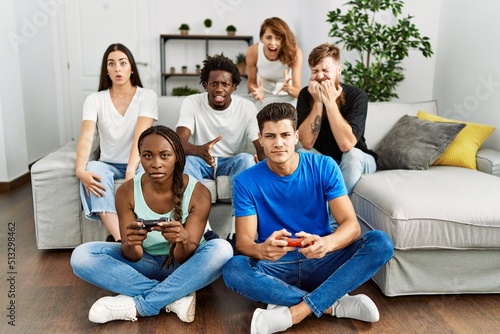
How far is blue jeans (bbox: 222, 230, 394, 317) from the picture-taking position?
1.82 m

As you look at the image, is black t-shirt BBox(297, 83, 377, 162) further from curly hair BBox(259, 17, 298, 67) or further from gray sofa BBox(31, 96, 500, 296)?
curly hair BBox(259, 17, 298, 67)

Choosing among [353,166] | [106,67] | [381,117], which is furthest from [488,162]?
[106,67]

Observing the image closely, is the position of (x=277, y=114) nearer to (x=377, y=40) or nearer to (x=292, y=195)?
(x=292, y=195)

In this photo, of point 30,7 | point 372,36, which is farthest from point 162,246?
point 30,7

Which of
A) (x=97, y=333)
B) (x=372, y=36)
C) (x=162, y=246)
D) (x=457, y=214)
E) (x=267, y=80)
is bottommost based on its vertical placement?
(x=97, y=333)

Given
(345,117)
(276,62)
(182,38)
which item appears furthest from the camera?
(182,38)

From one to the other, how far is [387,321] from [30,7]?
4037 mm

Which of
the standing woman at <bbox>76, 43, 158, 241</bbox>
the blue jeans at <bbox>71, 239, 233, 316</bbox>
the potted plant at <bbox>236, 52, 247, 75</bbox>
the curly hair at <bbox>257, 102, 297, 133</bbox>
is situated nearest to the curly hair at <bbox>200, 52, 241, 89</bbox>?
the standing woman at <bbox>76, 43, 158, 241</bbox>

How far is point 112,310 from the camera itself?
6.09 ft

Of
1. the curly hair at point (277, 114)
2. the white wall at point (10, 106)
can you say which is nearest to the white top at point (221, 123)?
the curly hair at point (277, 114)

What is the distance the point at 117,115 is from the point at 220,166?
64cm

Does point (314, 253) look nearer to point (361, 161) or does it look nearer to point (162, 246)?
point (162, 246)

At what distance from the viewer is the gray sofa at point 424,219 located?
6.66ft

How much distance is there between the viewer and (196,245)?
6.47 ft
